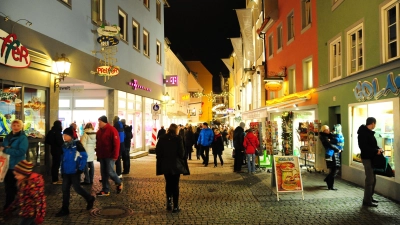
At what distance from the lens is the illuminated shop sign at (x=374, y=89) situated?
8.67 m

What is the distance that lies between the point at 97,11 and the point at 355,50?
1019cm

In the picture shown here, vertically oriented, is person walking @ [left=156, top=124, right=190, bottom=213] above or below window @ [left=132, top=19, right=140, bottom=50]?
below

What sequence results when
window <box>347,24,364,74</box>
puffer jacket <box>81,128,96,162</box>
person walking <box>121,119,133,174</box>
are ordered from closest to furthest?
puffer jacket <box>81,128,96,162</box> < window <box>347,24,364,74</box> < person walking <box>121,119,133,174</box>

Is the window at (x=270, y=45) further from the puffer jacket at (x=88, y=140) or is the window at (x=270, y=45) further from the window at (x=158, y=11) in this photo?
the puffer jacket at (x=88, y=140)

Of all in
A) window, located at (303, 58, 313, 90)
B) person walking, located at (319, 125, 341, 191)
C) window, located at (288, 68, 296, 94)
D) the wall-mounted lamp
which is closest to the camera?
person walking, located at (319, 125, 341, 191)

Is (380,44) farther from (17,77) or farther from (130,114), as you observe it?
(130,114)

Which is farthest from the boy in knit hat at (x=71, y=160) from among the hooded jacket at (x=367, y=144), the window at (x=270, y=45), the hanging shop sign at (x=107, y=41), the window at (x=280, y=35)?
the window at (x=270, y=45)

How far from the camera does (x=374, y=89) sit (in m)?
9.65

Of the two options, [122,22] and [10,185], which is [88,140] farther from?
[122,22]

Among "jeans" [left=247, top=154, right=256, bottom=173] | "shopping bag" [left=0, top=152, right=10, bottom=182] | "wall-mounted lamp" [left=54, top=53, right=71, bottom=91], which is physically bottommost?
"jeans" [left=247, top=154, right=256, bottom=173]

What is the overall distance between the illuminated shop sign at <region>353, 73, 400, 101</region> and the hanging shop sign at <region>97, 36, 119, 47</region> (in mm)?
9337

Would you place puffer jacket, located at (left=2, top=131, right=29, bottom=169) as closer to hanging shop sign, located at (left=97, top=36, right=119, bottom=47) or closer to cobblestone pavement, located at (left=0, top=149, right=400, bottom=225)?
cobblestone pavement, located at (left=0, top=149, right=400, bottom=225)

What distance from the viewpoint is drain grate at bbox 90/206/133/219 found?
7285 millimetres

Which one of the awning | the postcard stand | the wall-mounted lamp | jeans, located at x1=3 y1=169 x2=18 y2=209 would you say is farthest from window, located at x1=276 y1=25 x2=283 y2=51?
jeans, located at x1=3 y1=169 x2=18 y2=209
